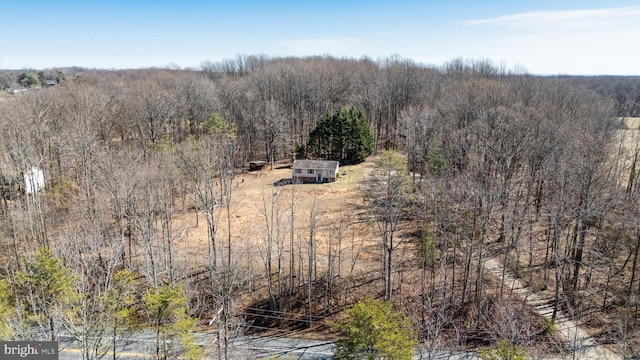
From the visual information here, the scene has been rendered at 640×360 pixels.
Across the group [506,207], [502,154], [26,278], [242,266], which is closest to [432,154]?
[502,154]

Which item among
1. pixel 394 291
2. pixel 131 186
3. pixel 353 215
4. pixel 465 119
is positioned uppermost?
pixel 465 119

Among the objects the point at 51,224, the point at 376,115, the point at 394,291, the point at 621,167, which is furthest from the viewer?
the point at 376,115

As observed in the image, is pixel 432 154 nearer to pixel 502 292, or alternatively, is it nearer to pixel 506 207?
pixel 506 207

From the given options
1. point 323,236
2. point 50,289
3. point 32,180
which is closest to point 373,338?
point 50,289

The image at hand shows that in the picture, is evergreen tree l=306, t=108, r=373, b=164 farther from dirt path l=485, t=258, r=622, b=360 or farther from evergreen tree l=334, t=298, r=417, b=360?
evergreen tree l=334, t=298, r=417, b=360

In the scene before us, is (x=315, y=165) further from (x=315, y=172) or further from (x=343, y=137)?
(x=343, y=137)

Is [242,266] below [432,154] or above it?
below

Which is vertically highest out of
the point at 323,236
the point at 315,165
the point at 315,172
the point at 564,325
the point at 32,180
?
the point at 32,180

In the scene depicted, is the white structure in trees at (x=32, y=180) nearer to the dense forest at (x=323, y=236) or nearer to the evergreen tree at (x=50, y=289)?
the dense forest at (x=323, y=236)
